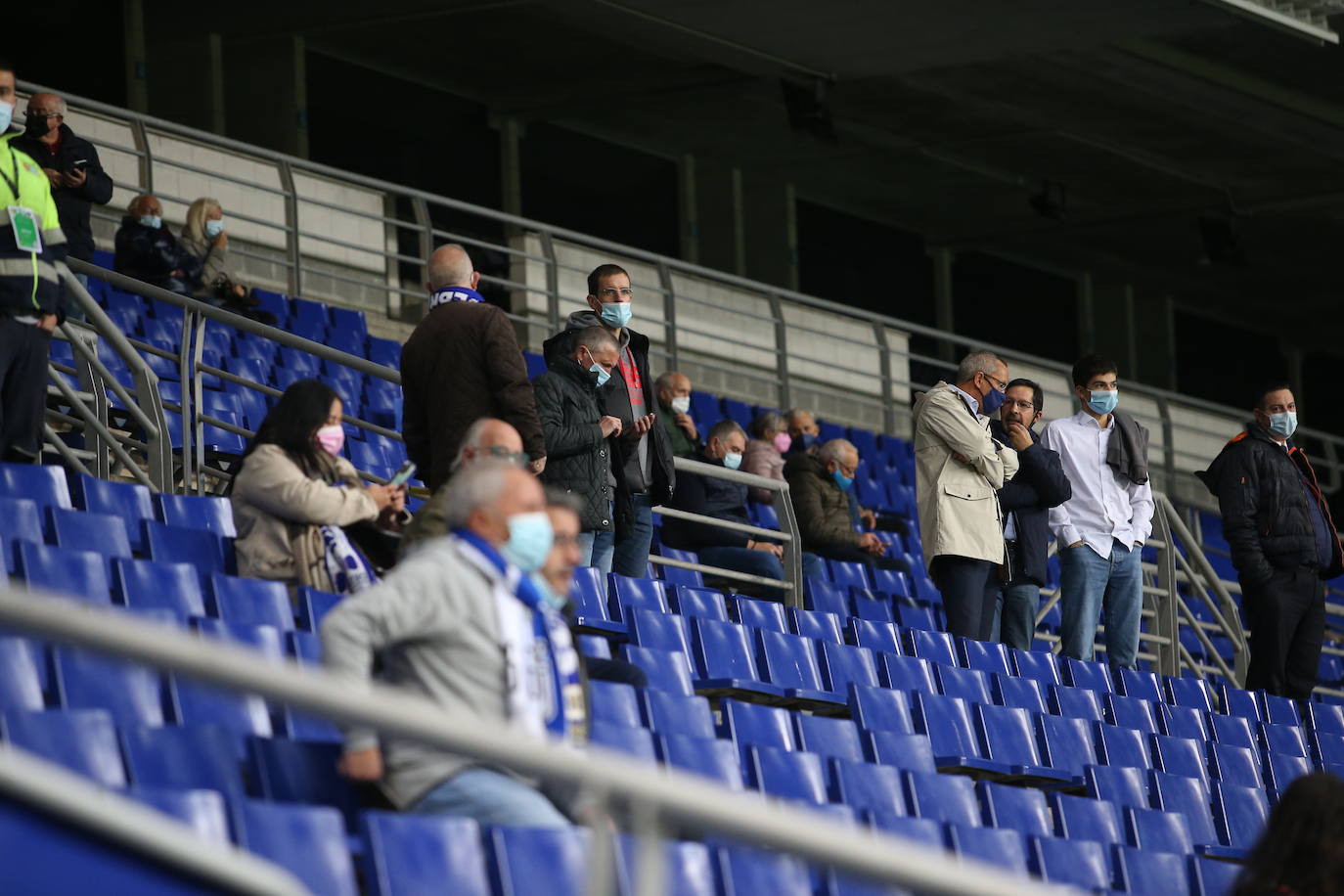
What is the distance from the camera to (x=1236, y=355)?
2108cm

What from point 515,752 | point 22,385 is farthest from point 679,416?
point 515,752

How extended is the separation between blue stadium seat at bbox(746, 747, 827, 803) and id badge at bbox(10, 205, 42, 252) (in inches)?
94.7

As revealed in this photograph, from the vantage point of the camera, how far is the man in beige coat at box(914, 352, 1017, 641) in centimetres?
723

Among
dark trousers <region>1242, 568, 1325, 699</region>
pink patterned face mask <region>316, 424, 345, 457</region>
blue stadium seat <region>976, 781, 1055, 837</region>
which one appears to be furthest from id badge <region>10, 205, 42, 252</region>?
dark trousers <region>1242, 568, 1325, 699</region>

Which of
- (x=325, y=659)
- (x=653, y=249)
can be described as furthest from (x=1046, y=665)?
(x=653, y=249)

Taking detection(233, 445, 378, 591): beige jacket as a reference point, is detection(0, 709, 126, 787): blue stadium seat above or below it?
below

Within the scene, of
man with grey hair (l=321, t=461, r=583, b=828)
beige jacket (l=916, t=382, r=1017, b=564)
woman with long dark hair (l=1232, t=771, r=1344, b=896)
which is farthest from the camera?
beige jacket (l=916, t=382, r=1017, b=564)

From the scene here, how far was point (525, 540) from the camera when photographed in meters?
3.83

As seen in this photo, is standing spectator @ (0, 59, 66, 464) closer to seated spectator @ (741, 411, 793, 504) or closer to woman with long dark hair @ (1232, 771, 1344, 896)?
woman with long dark hair @ (1232, 771, 1344, 896)

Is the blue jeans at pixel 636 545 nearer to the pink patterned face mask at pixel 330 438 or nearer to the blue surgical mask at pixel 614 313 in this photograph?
the blue surgical mask at pixel 614 313

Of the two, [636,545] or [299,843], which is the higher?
[636,545]

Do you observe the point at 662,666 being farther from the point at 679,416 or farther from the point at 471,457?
the point at 679,416

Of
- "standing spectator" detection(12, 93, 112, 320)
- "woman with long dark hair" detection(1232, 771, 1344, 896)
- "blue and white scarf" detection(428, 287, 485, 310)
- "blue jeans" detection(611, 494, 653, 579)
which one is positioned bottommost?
"woman with long dark hair" detection(1232, 771, 1344, 896)

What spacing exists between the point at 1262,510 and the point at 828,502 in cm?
193
